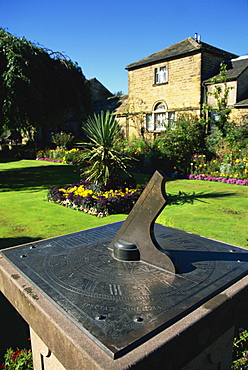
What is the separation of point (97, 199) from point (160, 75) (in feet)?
54.8

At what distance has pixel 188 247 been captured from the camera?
9.55ft

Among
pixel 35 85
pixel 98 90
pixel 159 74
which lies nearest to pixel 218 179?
pixel 35 85

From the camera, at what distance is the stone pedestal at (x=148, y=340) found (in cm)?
157

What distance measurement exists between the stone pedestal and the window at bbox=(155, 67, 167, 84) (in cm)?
2062

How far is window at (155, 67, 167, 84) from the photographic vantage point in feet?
68.9

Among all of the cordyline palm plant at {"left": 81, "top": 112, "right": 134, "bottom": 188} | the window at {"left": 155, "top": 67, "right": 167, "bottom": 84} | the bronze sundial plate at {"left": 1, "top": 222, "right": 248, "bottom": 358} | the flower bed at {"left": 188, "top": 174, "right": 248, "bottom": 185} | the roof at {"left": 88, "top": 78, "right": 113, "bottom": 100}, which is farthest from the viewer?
the roof at {"left": 88, "top": 78, "right": 113, "bottom": 100}

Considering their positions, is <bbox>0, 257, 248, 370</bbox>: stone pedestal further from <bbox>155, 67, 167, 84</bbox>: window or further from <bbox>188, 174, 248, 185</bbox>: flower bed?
<bbox>155, 67, 167, 84</bbox>: window

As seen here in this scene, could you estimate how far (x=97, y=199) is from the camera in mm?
7281

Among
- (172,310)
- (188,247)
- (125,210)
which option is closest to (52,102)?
(125,210)

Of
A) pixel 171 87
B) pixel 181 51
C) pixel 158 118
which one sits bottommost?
pixel 158 118

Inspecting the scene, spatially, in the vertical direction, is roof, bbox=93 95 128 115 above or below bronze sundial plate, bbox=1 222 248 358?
above

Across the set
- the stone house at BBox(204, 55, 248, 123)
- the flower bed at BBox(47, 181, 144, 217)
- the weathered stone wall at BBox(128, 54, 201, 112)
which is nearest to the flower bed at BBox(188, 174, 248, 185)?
the flower bed at BBox(47, 181, 144, 217)

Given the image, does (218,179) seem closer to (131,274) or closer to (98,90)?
(131,274)

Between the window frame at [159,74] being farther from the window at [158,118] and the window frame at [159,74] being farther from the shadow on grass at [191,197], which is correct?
the shadow on grass at [191,197]
